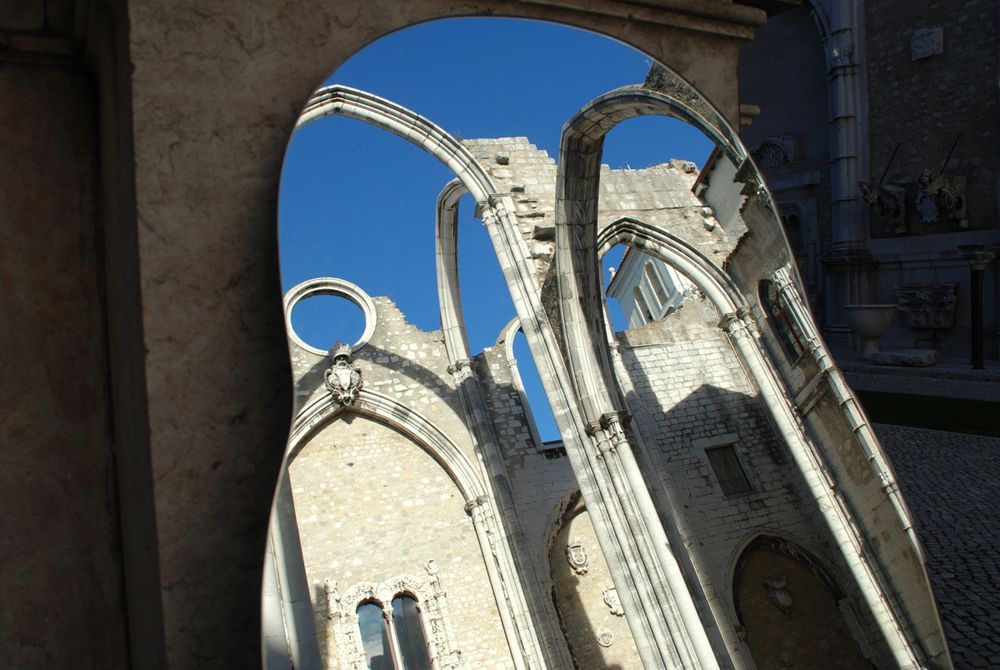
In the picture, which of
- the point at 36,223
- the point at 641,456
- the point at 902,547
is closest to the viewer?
the point at 36,223

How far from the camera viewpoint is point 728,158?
13.7ft

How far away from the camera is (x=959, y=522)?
28.8 ft

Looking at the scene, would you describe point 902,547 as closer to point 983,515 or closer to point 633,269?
point 983,515

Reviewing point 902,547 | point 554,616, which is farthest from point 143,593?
point 554,616

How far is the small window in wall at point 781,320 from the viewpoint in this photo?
6.17 meters

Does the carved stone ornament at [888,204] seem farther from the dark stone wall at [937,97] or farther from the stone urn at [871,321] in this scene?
the stone urn at [871,321]

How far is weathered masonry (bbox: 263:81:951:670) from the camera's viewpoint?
801 cm

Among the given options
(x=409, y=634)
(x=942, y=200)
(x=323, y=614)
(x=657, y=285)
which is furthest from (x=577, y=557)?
(x=942, y=200)

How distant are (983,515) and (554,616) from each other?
4.45 m

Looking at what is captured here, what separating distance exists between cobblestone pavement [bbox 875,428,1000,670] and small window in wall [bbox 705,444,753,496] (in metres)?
1.76

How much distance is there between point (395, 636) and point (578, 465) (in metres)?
3.19

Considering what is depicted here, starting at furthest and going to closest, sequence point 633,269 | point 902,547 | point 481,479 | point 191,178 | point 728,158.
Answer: point 633,269, point 481,479, point 902,547, point 728,158, point 191,178

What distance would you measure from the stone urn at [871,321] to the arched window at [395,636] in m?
8.94

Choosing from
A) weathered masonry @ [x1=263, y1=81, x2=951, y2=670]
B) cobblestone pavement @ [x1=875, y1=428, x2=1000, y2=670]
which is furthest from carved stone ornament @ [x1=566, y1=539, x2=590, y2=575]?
cobblestone pavement @ [x1=875, y1=428, x2=1000, y2=670]
